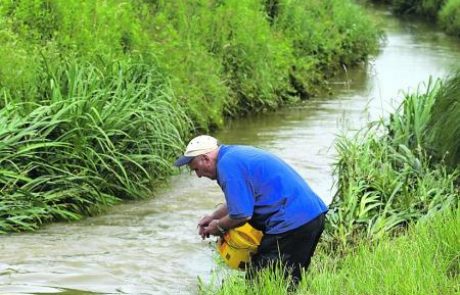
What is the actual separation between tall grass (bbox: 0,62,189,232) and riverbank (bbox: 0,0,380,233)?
2cm

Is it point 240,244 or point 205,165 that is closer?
point 205,165

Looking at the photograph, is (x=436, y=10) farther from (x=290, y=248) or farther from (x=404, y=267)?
(x=404, y=267)

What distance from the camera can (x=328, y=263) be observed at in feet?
21.6

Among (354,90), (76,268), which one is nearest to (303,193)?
(76,268)

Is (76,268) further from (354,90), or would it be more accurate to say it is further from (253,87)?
(354,90)

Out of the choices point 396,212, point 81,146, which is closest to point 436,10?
point 81,146

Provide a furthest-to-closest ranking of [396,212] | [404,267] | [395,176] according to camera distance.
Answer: [395,176]
[396,212]
[404,267]

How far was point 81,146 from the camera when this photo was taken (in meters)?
9.45

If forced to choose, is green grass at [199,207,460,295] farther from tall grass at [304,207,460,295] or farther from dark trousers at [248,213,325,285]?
dark trousers at [248,213,325,285]

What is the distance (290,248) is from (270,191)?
0.44 meters

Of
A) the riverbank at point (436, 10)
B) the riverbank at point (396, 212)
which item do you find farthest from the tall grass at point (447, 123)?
the riverbank at point (436, 10)

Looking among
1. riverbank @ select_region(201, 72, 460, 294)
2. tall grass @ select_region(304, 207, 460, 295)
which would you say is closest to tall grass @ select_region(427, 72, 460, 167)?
riverbank @ select_region(201, 72, 460, 294)

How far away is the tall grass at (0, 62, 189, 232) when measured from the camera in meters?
8.76

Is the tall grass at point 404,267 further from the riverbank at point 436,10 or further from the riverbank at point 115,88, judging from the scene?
the riverbank at point 436,10
